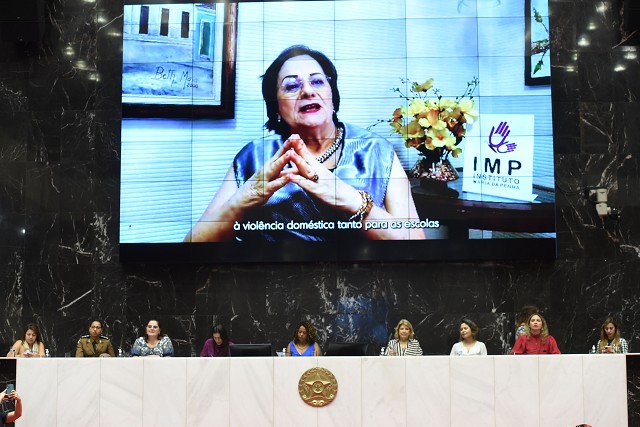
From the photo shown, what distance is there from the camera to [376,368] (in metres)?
10.4

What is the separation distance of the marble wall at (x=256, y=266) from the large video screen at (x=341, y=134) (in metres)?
0.46

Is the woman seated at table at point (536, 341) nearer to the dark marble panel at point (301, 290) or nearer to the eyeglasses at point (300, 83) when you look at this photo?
the dark marble panel at point (301, 290)

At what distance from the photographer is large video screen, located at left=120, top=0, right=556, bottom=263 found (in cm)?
1377

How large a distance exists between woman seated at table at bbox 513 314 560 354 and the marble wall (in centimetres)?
272

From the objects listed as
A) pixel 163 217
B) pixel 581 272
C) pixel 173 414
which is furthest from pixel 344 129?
pixel 173 414

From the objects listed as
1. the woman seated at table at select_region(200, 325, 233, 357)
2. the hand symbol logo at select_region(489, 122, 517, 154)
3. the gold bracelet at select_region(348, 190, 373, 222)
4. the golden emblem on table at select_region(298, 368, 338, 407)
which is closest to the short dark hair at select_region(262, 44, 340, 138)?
the gold bracelet at select_region(348, 190, 373, 222)

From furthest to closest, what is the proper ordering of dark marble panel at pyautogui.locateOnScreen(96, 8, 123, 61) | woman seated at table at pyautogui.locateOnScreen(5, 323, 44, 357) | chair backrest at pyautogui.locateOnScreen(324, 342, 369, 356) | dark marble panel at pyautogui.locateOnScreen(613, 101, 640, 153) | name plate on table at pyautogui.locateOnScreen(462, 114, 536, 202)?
1. dark marble panel at pyautogui.locateOnScreen(96, 8, 123, 61)
2. dark marble panel at pyautogui.locateOnScreen(613, 101, 640, 153)
3. name plate on table at pyautogui.locateOnScreen(462, 114, 536, 202)
4. woman seated at table at pyautogui.locateOnScreen(5, 323, 44, 357)
5. chair backrest at pyautogui.locateOnScreen(324, 342, 369, 356)

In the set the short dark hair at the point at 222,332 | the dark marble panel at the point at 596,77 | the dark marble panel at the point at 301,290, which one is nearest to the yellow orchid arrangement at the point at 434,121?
the dark marble panel at the point at 596,77

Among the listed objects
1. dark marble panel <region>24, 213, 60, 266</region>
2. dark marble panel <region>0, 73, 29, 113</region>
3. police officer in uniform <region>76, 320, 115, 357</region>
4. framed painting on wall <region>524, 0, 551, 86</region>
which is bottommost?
police officer in uniform <region>76, 320, 115, 357</region>

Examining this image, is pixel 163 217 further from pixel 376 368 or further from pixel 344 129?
pixel 376 368

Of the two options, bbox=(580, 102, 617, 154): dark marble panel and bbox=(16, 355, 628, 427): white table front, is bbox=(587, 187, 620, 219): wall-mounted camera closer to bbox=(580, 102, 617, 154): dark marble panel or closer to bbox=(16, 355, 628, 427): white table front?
bbox=(580, 102, 617, 154): dark marble panel

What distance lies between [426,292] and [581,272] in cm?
224

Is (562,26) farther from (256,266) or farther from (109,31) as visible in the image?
(109,31)

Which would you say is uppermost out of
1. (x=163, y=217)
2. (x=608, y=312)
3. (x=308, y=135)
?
(x=308, y=135)
